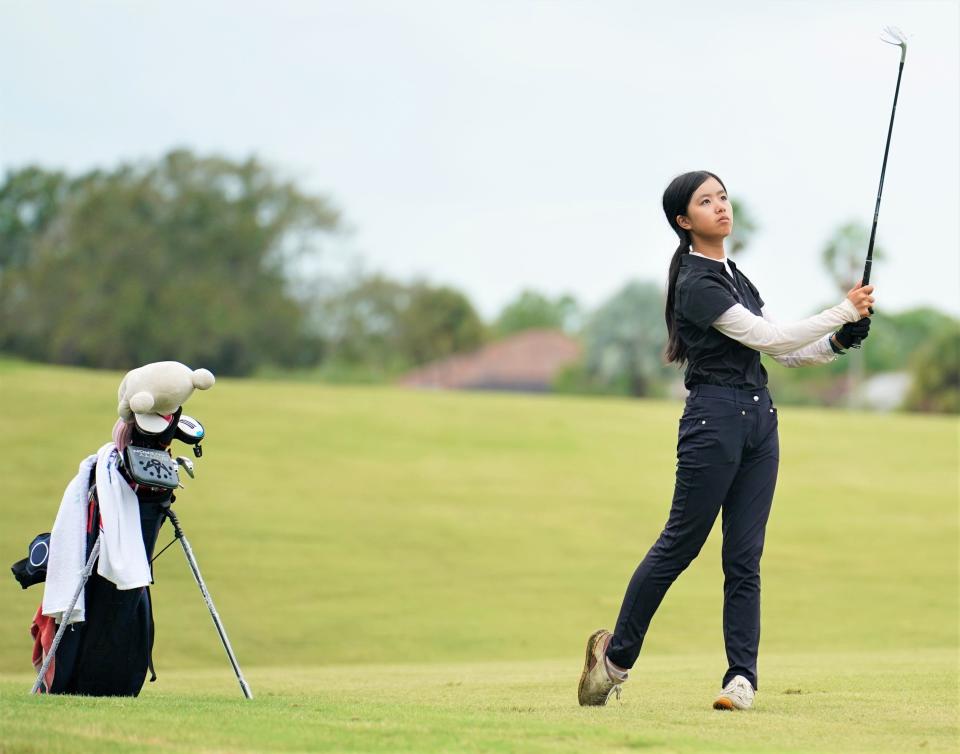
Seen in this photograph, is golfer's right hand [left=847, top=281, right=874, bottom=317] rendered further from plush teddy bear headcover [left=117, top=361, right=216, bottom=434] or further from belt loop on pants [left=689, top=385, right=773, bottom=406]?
plush teddy bear headcover [left=117, top=361, right=216, bottom=434]

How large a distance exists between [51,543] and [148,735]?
1919 mm

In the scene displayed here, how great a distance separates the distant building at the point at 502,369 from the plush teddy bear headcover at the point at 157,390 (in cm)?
7385

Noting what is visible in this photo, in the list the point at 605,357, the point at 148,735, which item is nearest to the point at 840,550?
the point at 148,735

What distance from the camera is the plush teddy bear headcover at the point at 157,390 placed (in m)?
6.08

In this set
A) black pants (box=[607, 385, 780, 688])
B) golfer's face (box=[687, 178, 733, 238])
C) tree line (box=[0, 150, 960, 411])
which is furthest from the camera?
tree line (box=[0, 150, 960, 411])

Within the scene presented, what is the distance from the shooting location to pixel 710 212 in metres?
5.79

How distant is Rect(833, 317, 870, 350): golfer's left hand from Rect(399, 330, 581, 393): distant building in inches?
2938

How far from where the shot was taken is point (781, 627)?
15.0 metres

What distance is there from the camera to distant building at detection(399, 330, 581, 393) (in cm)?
8144

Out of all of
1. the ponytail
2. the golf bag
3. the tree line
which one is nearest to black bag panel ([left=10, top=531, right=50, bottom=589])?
the golf bag

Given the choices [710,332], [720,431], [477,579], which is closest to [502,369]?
[477,579]

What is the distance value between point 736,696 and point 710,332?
1479mm

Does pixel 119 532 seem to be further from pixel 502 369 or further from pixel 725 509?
pixel 502 369

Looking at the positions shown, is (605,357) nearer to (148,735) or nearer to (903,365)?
(903,365)
